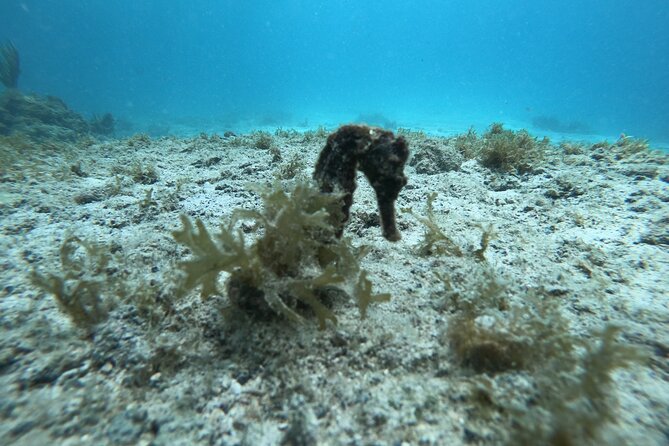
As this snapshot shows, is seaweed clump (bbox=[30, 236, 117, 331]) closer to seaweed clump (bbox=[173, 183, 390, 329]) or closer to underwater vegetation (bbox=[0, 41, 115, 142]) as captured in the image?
seaweed clump (bbox=[173, 183, 390, 329])

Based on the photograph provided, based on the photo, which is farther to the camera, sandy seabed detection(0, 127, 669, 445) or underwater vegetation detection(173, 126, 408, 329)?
underwater vegetation detection(173, 126, 408, 329)

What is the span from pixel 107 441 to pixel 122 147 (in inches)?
401

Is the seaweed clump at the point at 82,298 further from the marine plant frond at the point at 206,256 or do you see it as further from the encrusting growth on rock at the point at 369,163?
the encrusting growth on rock at the point at 369,163

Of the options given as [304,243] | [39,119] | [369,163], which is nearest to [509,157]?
[369,163]

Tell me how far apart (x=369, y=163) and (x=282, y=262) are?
1.03m

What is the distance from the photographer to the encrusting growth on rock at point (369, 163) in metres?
2.29

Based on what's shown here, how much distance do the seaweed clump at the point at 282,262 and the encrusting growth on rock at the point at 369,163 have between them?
246mm

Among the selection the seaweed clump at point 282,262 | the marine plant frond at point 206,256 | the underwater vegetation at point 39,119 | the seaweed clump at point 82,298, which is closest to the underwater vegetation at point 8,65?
the underwater vegetation at point 39,119

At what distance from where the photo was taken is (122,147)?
935cm

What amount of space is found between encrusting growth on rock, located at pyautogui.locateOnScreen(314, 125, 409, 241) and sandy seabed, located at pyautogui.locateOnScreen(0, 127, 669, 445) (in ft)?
2.75

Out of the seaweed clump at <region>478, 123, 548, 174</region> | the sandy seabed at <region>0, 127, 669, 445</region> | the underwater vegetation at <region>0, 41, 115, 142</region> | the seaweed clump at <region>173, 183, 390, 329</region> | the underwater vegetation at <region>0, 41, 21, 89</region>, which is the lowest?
the sandy seabed at <region>0, 127, 669, 445</region>

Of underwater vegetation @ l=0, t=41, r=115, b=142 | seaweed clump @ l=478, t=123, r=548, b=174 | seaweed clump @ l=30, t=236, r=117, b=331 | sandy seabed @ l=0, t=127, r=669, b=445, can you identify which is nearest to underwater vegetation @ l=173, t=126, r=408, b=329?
sandy seabed @ l=0, t=127, r=669, b=445

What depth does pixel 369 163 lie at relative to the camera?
235 cm

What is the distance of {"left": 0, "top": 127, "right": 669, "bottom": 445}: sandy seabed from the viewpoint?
5.26ft
